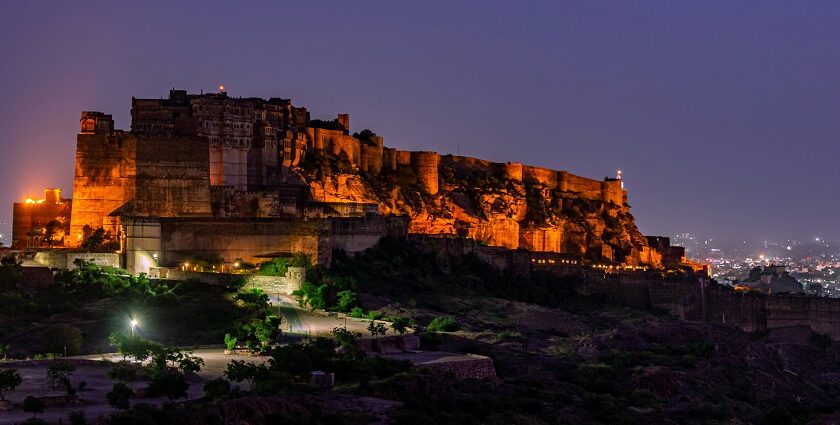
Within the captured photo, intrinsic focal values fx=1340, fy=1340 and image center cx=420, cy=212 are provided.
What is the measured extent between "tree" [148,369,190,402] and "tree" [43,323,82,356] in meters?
7.39

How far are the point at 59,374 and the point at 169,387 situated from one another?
3348mm

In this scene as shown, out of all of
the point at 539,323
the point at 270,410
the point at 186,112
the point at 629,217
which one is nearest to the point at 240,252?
the point at 186,112

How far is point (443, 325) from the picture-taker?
51.1 meters

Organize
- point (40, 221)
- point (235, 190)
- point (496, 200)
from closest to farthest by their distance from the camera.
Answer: point (235, 190)
point (40, 221)
point (496, 200)

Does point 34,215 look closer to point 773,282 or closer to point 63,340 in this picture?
point 63,340

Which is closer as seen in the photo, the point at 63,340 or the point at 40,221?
the point at 63,340

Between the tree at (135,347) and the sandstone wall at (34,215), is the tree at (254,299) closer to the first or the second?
the tree at (135,347)

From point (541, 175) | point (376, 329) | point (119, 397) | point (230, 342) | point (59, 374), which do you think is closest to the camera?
point (119, 397)

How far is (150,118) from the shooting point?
197 feet

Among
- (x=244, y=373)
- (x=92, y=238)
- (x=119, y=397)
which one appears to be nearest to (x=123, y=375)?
(x=244, y=373)

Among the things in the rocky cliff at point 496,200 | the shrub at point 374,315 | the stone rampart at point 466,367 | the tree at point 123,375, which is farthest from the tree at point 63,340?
the rocky cliff at point 496,200

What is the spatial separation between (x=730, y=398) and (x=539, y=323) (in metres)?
14.5

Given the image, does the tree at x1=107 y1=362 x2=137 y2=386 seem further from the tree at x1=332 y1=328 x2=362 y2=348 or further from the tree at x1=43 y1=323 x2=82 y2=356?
the tree at x1=332 y1=328 x2=362 y2=348

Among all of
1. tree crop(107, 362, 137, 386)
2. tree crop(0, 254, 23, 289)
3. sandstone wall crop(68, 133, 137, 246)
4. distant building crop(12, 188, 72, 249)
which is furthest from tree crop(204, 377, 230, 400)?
distant building crop(12, 188, 72, 249)
